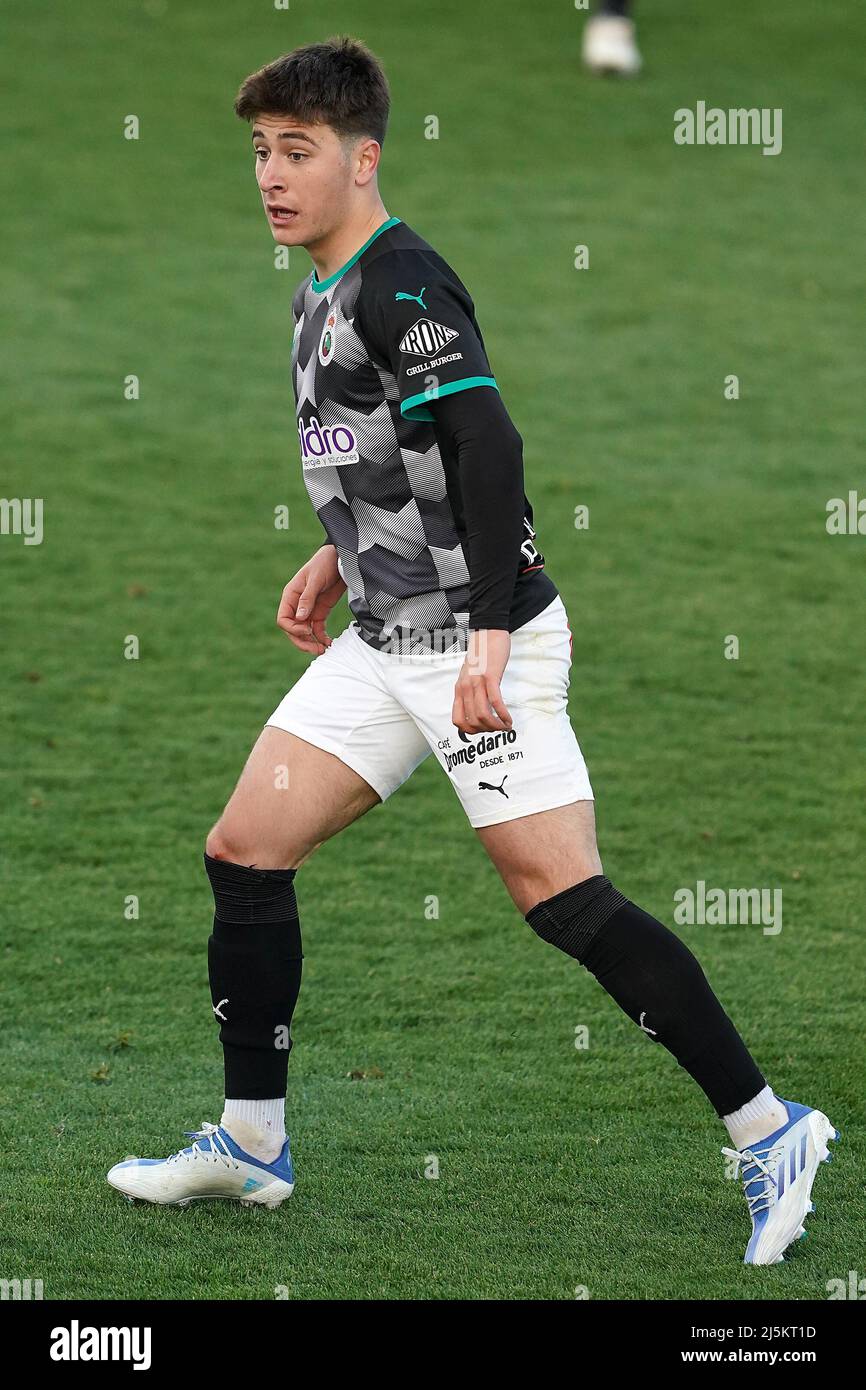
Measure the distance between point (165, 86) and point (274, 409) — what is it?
5948 millimetres

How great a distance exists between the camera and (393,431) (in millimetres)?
3248

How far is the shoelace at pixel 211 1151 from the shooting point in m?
3.50

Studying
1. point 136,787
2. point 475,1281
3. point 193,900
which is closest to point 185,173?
point 136,787

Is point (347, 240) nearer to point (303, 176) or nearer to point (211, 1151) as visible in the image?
point (303, 176)

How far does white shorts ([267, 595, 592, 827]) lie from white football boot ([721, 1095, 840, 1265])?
712mm

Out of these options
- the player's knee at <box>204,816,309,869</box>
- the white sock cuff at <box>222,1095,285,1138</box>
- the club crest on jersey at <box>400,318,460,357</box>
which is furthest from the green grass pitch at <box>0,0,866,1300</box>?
the club crest on jersey at <box>400,318,460,357</box>

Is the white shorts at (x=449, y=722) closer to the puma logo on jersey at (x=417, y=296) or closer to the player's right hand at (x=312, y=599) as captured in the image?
A: the player's right hand at (x=312, y=599)

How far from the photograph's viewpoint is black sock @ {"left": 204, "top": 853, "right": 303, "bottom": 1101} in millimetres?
3482

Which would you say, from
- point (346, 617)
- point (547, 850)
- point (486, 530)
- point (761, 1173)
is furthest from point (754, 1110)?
point (346, 617)

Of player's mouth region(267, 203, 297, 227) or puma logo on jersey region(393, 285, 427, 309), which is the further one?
player's mouth region(267, 203, 297, 227)

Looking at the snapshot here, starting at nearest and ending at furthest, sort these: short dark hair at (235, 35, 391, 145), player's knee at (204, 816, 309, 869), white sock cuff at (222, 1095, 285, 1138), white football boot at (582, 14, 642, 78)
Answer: short dark hair at (235, 35, 391, 145) → player's knee at (204, 816, 309, 869) → white sock cuff at (222, 1095, 285, 1138) → white football boot at (582, 14, 642, 78)

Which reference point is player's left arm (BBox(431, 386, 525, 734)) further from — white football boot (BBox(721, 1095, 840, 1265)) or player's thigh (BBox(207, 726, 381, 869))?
white football boot (BBox(721, 1095, 840, 1265))

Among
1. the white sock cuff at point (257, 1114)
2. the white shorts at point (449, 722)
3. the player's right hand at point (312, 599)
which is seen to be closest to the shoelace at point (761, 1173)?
the white shorts at point (449, 722)

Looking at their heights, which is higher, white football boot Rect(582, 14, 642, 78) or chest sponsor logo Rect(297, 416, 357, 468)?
white football boot Rect(582, 14, 642, 78)
